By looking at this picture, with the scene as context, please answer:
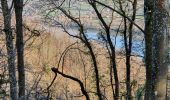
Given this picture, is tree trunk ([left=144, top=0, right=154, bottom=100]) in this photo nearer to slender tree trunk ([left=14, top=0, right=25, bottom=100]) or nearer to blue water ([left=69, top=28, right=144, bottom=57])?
slender tree trunk ([left=14, top=0, right=25, bottom=100])

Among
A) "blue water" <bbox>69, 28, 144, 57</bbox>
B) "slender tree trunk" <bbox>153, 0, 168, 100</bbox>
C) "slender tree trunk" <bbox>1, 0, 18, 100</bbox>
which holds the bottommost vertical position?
"slender tree trunk" <bbox>153, 0, 168, 100</bbox>

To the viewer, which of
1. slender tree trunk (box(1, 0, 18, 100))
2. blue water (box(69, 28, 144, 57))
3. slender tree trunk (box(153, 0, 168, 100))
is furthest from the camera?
blue water (box(69, 28, 144, 57))

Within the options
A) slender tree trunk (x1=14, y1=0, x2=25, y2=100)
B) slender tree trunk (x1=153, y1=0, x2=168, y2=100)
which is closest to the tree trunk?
slender tree trunk (x1=153, y1=0, x2=168, y2=100)

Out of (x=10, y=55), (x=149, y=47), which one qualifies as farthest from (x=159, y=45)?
(x=10, y=55)

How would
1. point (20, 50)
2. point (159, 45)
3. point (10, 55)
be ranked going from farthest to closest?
point (10, 55)
point (20, 50)
point (159, 45)

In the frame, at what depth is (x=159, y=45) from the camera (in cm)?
402

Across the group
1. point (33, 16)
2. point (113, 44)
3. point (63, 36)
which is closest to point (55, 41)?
point (63, 36)

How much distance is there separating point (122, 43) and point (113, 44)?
0.47 m

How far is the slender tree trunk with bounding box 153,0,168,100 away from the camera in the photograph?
401cm

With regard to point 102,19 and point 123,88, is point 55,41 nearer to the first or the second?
point 123,88

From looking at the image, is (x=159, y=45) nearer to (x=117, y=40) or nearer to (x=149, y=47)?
(x=149, y=47)

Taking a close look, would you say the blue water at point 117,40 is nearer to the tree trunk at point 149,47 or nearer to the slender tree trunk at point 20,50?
the slender tree trunk at point 20,50

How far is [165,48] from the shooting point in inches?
159

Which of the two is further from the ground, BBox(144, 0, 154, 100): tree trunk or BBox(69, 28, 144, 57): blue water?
BBox(69, 28, 144, 57): blue water
